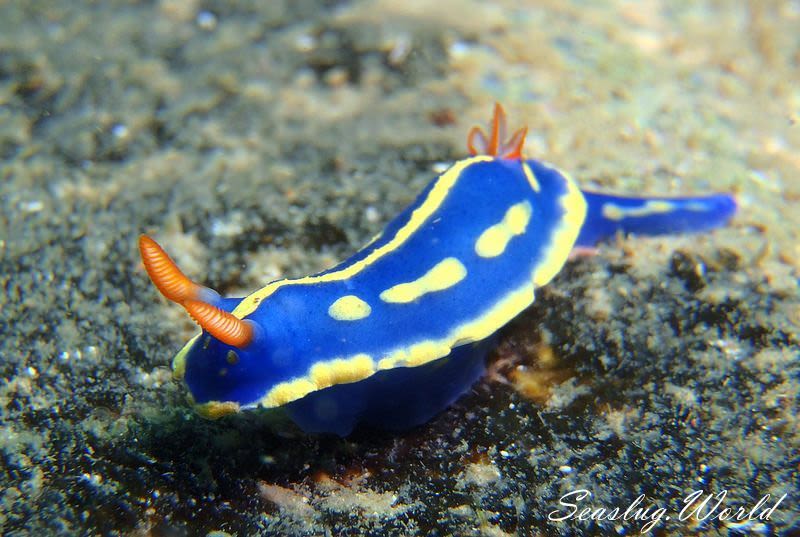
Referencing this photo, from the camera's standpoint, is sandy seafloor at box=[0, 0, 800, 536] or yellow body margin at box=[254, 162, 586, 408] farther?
sandy seafloor at box=[0, 0, 800, 536]

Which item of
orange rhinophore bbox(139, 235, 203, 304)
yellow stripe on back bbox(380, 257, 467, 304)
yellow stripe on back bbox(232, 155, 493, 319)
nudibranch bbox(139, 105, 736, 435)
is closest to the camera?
orange rhinophore bbox(139, 235, 203, 304)

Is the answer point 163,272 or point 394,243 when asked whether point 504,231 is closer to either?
point 394,243

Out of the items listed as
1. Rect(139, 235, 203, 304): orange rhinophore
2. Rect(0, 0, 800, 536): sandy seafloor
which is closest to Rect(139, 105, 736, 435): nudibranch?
Rect(139, 235, 203, 304): orange rhinophore

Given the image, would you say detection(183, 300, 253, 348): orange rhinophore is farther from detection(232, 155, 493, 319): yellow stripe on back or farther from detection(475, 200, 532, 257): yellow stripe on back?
detection(475, 200, 532, 257): yellow stripe on back

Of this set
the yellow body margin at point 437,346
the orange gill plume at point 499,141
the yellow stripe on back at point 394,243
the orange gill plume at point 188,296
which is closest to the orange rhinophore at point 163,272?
the orange gill plume at point 188,296

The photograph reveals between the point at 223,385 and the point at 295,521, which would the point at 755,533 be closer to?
the point at 295,521

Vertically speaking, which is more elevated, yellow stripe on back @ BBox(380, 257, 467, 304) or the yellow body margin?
yellow stripe on back @ BBox(380, 257, 467, 304)

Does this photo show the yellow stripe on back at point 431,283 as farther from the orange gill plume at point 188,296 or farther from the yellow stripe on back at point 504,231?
the orange gill plume at point 188,296

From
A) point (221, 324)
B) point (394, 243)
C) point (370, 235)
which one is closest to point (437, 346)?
point (394, 243)

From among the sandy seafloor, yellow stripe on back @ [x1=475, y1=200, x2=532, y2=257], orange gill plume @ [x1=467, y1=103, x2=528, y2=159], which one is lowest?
the sandy seafloor
